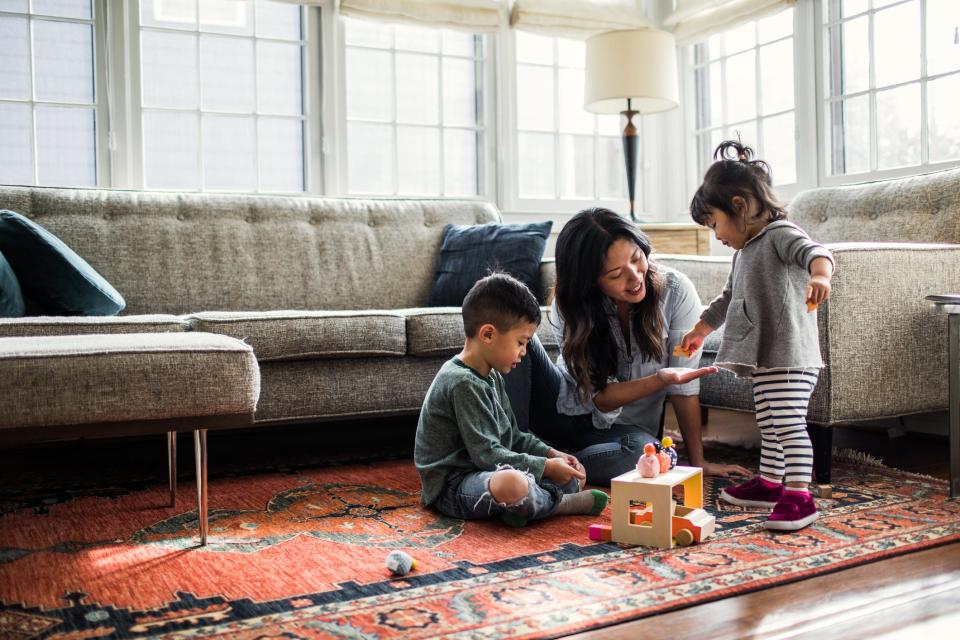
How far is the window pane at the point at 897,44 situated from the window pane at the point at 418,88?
191 cm

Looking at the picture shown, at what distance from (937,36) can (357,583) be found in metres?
3.03

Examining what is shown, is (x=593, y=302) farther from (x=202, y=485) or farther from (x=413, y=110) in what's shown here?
(x=413, y=110)

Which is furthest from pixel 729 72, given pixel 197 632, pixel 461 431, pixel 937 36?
pixel 197 632

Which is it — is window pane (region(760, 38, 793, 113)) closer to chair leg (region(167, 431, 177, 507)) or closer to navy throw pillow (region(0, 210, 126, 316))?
navy throw pillow (region(0, 210, 126, 316))

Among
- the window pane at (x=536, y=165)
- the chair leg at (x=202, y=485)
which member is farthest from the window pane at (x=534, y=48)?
the chair leg at (x=202, y=485)

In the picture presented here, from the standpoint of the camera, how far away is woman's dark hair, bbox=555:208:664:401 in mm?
2170

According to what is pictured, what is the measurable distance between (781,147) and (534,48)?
4.22 ft

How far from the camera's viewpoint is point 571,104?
456cm

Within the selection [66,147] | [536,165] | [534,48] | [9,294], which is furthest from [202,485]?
[534,48]

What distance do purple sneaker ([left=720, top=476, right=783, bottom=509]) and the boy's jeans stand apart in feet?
1.37

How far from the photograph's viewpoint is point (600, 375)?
7.45 ft

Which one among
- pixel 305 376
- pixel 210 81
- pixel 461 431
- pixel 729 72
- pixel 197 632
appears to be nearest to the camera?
pixel 197 632

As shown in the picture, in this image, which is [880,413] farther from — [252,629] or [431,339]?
[252,629]

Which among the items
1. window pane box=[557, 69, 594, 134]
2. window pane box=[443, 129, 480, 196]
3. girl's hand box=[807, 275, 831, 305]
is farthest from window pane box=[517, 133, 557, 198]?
girl's hand box=[807, 275, 831, 305]
